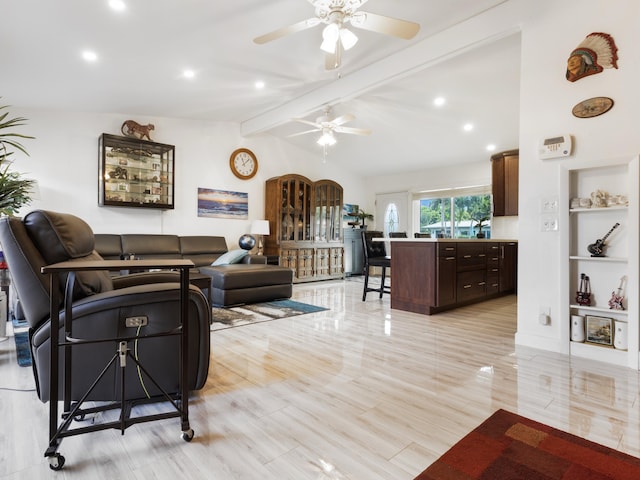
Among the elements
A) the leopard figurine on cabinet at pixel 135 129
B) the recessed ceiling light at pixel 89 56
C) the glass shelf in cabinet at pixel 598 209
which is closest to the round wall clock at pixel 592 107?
the glass shelf in cabinet at pixel 598 209

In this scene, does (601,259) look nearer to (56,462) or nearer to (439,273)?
(439,273)

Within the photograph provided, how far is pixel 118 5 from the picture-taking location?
2.69m

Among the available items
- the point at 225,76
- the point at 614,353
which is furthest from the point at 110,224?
the point at 614,353

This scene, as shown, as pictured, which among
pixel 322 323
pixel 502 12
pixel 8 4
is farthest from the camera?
pixel 322 323

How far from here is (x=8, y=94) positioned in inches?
155

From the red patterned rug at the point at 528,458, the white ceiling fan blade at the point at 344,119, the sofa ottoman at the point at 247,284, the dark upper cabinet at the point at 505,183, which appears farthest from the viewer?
the dark upper cabinet at the point at 505,183

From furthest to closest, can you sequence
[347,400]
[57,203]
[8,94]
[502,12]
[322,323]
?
[57,203]
[8,94]
[322,323]
[502,12]
[347,400]

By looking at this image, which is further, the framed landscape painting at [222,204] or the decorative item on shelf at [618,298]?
the framed landscape painting at [222,204]

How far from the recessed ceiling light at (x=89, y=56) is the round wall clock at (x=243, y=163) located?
9.15 ft

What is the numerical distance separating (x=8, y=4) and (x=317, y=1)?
7.47 feet

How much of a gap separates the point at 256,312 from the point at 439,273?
2.07 m

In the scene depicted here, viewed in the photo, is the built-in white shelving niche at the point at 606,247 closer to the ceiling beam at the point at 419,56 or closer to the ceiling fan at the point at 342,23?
the ceiling beam at the point at 419,56

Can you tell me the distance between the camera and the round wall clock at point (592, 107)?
96.8 inches

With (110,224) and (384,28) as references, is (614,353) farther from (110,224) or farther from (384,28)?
(110,224)
